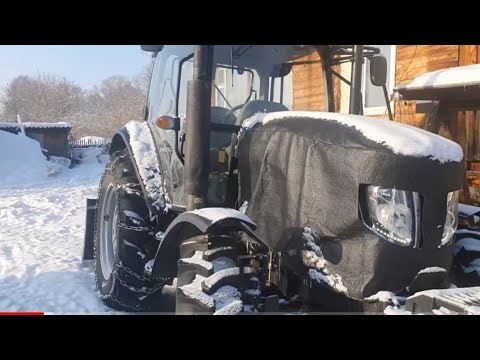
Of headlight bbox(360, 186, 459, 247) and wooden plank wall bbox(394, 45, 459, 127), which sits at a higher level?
wooden plank wall bbox(394, 45, 459, 127)

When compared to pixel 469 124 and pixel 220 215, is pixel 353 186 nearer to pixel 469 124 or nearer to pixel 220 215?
pixel 220 215

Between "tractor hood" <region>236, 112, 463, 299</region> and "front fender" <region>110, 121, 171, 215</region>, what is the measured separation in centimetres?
106

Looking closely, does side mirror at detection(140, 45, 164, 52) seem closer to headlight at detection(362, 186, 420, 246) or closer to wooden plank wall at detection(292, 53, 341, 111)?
wooden plank wall at detection(292, 53, 341, 111)

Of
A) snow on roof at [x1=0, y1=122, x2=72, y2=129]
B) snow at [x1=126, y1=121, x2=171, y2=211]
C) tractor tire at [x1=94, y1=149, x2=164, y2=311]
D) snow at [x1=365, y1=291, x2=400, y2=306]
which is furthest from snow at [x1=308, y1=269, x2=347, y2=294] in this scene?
snow on roof at [x1=0, y1=122, x2=72, y2=129]

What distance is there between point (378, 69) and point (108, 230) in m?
2.81

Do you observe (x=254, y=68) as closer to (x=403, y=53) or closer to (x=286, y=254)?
(x=286, y=254)

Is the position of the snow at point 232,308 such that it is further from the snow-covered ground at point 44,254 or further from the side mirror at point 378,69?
the side mirror at point 378,69

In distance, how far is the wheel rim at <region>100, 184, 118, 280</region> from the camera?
4.43 meters

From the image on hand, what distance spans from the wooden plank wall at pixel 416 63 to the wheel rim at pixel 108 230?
4.42m

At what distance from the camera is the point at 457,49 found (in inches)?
254

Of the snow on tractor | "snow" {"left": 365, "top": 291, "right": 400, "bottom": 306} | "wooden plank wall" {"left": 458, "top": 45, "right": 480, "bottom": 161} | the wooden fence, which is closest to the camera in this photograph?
"snow" {"left": 365, "top": 291, "right": 400, "bottom": 306}

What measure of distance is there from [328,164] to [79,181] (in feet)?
41.7

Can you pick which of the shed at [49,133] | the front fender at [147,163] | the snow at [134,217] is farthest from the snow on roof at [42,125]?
the snow at [134,217]
